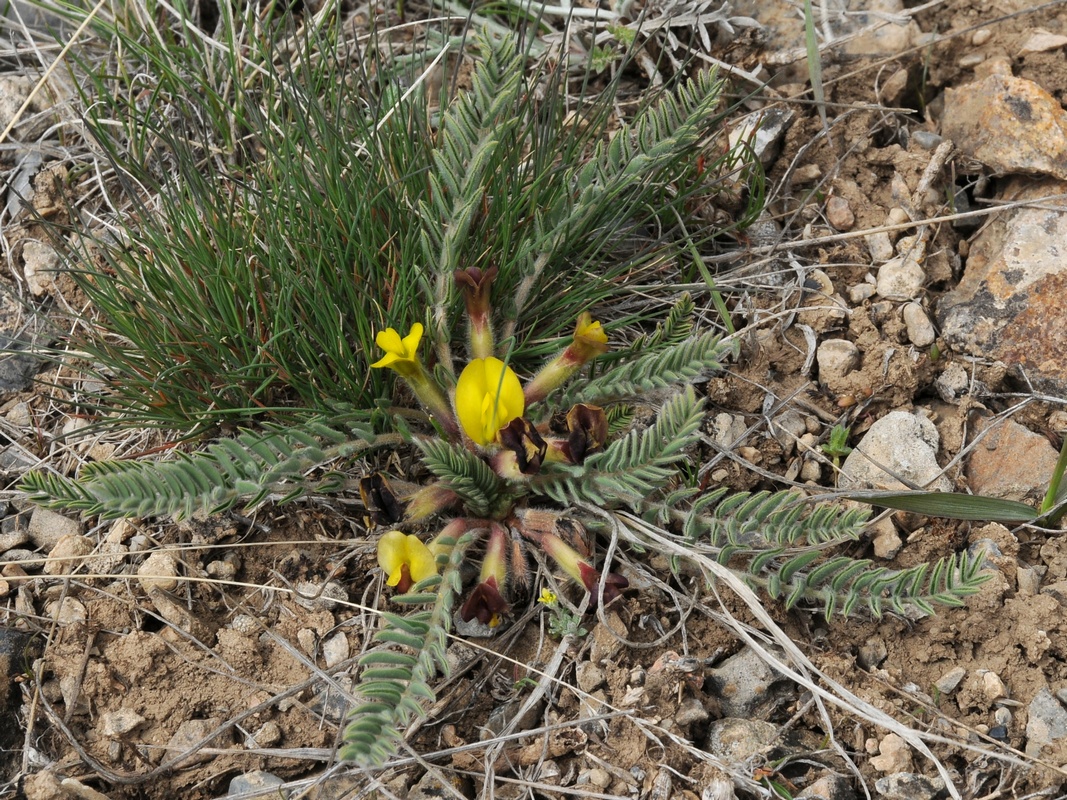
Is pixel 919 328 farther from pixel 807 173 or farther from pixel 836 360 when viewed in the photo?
pixel 807 173

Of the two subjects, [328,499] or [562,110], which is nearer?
[328,499]

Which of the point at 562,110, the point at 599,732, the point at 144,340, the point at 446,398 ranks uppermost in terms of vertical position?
the point at 562,110

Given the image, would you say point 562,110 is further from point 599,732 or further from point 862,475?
point 599,732

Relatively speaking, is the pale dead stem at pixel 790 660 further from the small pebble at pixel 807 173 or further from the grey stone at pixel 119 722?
the small pebble at pixel 807 173

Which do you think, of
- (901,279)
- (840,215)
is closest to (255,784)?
(901,279)

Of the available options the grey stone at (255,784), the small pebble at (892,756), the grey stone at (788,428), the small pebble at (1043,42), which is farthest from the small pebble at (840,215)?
the grey stone at (255,784)

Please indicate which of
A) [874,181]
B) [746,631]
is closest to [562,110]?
[874,181]

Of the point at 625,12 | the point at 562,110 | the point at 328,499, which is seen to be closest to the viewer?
the point at 328,499

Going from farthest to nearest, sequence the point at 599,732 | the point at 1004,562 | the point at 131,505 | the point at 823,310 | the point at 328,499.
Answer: the point at 823,310 → the point at 328,499 → the point at 1004,562 → the point at 599,732 → the point at 131,505
